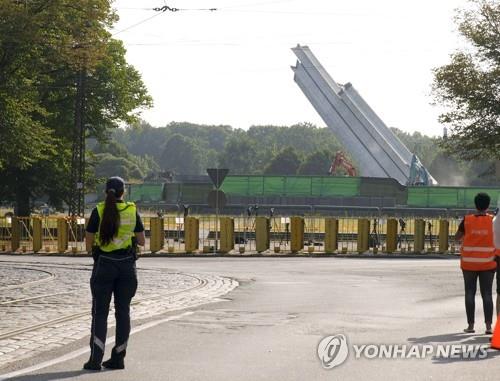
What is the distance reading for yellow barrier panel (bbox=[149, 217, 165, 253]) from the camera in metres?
36.8

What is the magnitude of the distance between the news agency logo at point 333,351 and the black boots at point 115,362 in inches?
67.7

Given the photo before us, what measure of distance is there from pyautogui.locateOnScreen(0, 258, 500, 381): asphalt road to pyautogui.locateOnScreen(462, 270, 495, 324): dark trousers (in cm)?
24

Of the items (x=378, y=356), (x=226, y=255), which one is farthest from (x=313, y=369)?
(x=226, y=255)

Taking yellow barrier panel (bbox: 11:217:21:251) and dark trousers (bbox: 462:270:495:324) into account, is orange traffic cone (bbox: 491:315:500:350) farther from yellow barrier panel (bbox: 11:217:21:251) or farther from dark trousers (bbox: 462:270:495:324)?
Answer: yellow barrier panel (bbox: 11:217:21:251)

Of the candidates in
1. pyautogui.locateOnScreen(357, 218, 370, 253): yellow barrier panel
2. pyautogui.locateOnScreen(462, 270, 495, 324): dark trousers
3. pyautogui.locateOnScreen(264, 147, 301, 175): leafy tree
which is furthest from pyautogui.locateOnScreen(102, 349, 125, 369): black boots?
pyautogui.locateOnScreen(264, 147, 301, 175): leafy tree

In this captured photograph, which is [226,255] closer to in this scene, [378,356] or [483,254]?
[483,254]

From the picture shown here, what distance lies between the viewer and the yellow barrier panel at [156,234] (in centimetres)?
3684

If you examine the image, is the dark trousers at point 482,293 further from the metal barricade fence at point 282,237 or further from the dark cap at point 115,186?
the metal barricade fence at point 282,237

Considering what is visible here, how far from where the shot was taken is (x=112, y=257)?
31.9 ft

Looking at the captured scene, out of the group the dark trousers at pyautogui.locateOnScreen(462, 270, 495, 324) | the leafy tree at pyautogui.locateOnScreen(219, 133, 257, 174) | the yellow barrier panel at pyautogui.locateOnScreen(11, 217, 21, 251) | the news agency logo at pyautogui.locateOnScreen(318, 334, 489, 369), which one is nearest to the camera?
the news agency logo at pyautogui.locateOnScreen(318, 334, 489, 369)

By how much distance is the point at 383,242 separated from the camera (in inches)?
1773

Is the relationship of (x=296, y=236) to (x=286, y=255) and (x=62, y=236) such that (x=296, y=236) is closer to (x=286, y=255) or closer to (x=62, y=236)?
(x=286, y=255)

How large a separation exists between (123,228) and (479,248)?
4604 mm

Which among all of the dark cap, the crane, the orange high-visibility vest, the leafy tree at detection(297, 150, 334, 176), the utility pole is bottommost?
the orange high-visibility vest
